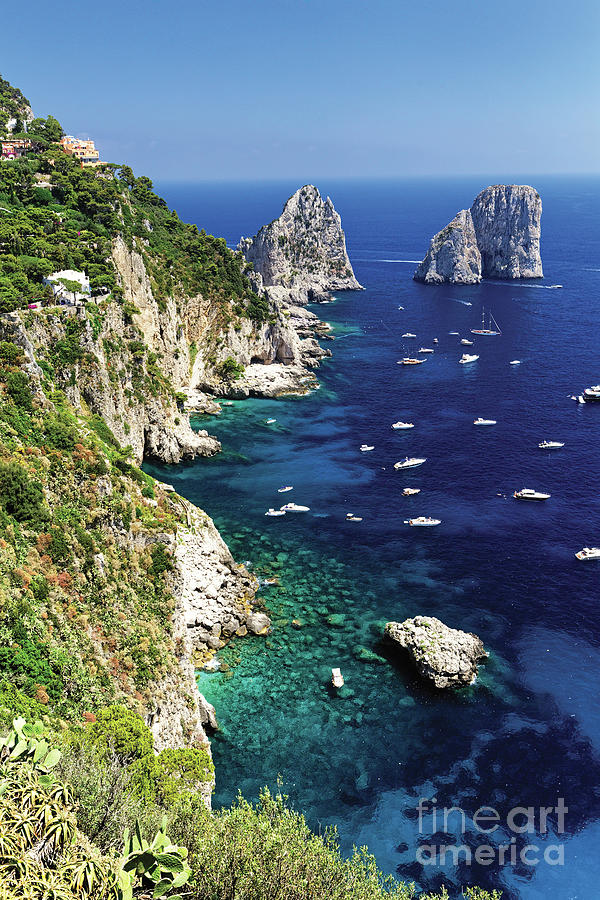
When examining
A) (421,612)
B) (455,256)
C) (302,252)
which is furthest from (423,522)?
(455,256)

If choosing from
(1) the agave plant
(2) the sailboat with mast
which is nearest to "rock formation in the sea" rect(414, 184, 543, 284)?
(2) the sailboat with mast

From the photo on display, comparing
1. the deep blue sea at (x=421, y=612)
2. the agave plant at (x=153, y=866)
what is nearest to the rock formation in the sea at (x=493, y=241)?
the deep blue sea at (x=421, y=612)

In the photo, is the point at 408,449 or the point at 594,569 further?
the point at 408,449

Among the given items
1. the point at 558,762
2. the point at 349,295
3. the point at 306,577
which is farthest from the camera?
the point at 349,295

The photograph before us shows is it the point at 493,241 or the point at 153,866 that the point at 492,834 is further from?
the point at 493,241

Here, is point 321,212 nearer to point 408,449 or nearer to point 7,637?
point 408,449

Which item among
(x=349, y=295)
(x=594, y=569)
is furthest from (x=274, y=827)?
(x=349, y=295)
